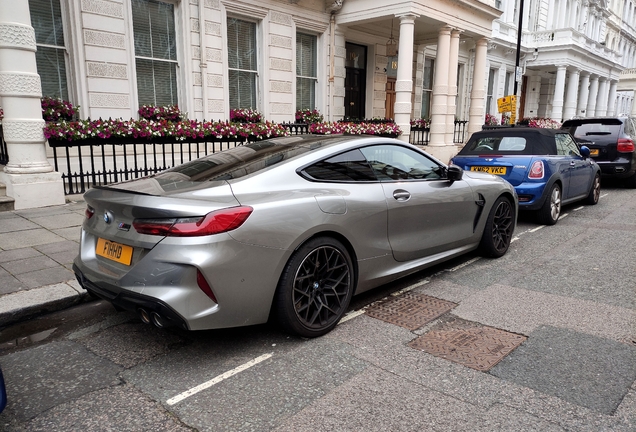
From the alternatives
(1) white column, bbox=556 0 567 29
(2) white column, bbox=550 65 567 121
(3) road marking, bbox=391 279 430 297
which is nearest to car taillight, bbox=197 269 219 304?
(3) road marking, bbox=391 279 430 297

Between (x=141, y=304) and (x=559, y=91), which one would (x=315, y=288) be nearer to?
(x=141, y=304)

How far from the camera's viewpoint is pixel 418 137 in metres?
16.5

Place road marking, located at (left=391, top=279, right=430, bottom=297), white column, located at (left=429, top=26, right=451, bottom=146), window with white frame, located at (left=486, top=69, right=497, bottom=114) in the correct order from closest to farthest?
road marking, located at (left=391, top=279, right=430, bottom=297), white column, located at (left=429, top=26, right=451, bottom=146), window with white frame, located at (left=486, top=69, right=497, bottom=114)

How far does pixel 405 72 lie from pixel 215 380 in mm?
11803

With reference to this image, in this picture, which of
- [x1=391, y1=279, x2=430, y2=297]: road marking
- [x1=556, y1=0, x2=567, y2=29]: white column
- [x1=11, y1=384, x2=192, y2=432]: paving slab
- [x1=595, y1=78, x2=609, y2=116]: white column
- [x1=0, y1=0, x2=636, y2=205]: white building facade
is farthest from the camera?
[x1=595, y1=78, x2=609, y2=116]: white column

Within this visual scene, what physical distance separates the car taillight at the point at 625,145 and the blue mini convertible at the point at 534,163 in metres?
3.27

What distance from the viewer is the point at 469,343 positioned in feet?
11.6

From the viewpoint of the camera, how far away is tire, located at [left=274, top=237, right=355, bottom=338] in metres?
3.35

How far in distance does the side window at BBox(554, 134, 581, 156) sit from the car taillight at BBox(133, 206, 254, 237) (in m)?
6.89

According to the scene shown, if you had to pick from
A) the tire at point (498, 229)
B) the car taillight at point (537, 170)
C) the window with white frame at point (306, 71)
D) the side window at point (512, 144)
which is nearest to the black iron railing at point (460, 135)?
the window with white frame at point (306, 71)

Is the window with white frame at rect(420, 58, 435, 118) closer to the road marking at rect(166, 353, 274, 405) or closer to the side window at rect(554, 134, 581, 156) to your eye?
the side window at rect(554, 134, 581, 156)

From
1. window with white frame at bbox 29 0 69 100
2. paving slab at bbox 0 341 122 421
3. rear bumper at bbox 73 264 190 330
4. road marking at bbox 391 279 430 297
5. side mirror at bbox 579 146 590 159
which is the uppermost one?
window with white frame at bbox 29 0 69 100

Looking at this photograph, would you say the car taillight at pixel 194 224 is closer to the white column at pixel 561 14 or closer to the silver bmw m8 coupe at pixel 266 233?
the silver bmw m8 coupe at pixel 266 233

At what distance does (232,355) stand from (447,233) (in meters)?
2.63
